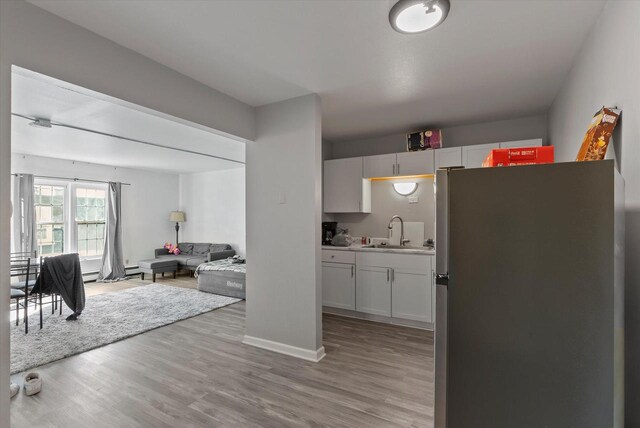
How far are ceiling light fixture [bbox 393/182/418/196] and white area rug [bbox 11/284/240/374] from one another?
318 cm

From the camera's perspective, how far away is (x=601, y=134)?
1.51 m

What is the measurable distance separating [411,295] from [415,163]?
1.70 m

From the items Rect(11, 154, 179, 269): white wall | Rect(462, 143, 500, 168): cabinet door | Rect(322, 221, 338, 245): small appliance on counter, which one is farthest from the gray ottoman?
Rect(462, 143, 500, 168): cabinet door

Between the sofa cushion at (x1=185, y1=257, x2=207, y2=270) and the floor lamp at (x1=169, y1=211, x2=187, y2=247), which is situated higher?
the floor lamp at (x1=169, y1=211, x2=187, y2=247)

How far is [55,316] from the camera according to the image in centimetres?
416

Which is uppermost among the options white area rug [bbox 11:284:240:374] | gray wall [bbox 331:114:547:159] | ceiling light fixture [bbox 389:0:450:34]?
ceiling light fixture [bbox 389:0:450:34]

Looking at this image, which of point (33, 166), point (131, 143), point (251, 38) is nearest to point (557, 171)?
point (251, 38)

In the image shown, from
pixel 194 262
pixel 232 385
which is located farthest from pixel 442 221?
pixel 194 262

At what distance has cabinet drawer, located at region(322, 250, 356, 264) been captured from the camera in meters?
3.96

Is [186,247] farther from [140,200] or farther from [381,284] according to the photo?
[381,284]

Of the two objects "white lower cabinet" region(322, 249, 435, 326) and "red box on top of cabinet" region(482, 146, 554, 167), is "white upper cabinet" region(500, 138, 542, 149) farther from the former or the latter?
"red box on top of cabinet" region(482, 146, 554, 167)

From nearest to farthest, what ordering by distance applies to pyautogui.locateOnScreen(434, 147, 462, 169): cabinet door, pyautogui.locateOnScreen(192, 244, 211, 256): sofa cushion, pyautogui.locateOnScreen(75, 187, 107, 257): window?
1. pyautogui.locateOnScreen(434, 147, 462, 169): cabinet door
2. pyautogui.locateOnScreen(75, 187, 107, 257): window
3. pyautogui.locateOnScreen(192, 244, 211, 256): sofa cushion

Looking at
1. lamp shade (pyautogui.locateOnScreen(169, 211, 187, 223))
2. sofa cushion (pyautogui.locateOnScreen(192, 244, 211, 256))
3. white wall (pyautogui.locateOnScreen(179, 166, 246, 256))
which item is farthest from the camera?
lamp shade (pyautogui.locateOnScreen(169, 211, 187, 223))

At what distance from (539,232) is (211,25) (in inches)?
81.6
